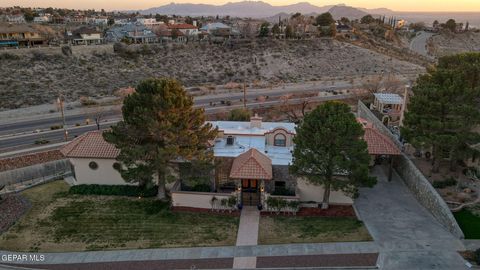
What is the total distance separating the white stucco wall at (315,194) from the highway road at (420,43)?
4926 inches

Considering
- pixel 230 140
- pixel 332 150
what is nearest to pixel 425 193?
pixel 332 150

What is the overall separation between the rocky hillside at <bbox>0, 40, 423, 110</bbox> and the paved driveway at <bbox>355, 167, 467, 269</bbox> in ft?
190

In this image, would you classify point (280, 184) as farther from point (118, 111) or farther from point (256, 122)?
point (118, 111)

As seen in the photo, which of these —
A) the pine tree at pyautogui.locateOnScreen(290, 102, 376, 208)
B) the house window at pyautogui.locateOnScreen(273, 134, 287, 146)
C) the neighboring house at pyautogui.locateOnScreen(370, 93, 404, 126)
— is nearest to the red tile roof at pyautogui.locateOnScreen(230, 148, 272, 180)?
the pine tree at pyautogui.locateOnScreen(290, 102, 376, 208)

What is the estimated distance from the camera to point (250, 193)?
98.7 ft

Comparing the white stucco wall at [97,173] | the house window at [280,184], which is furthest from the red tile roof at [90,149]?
the house window at [280,184]

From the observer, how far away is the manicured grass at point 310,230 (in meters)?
25.3

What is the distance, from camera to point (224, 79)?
295 feet

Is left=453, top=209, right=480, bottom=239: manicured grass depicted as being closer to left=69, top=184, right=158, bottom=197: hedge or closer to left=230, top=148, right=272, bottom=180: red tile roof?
left=230, top=148, right=272, bottom=180: red tile roof

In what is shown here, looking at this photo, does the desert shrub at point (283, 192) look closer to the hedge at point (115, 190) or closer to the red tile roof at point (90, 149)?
the hedge at point (115, 190)

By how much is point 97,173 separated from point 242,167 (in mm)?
13606

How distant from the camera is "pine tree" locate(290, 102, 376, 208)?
26719 millimetres

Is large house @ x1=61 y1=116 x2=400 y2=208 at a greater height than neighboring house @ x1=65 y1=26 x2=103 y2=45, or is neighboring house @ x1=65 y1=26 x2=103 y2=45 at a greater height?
neighboring house @ x1=65 y1=26 x2=103 y2=45

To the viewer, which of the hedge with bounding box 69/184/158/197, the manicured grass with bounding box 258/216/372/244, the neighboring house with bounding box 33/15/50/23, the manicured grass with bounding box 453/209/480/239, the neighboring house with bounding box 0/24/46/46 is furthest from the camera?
the neighboring house with bounding box 33/15/50/23
